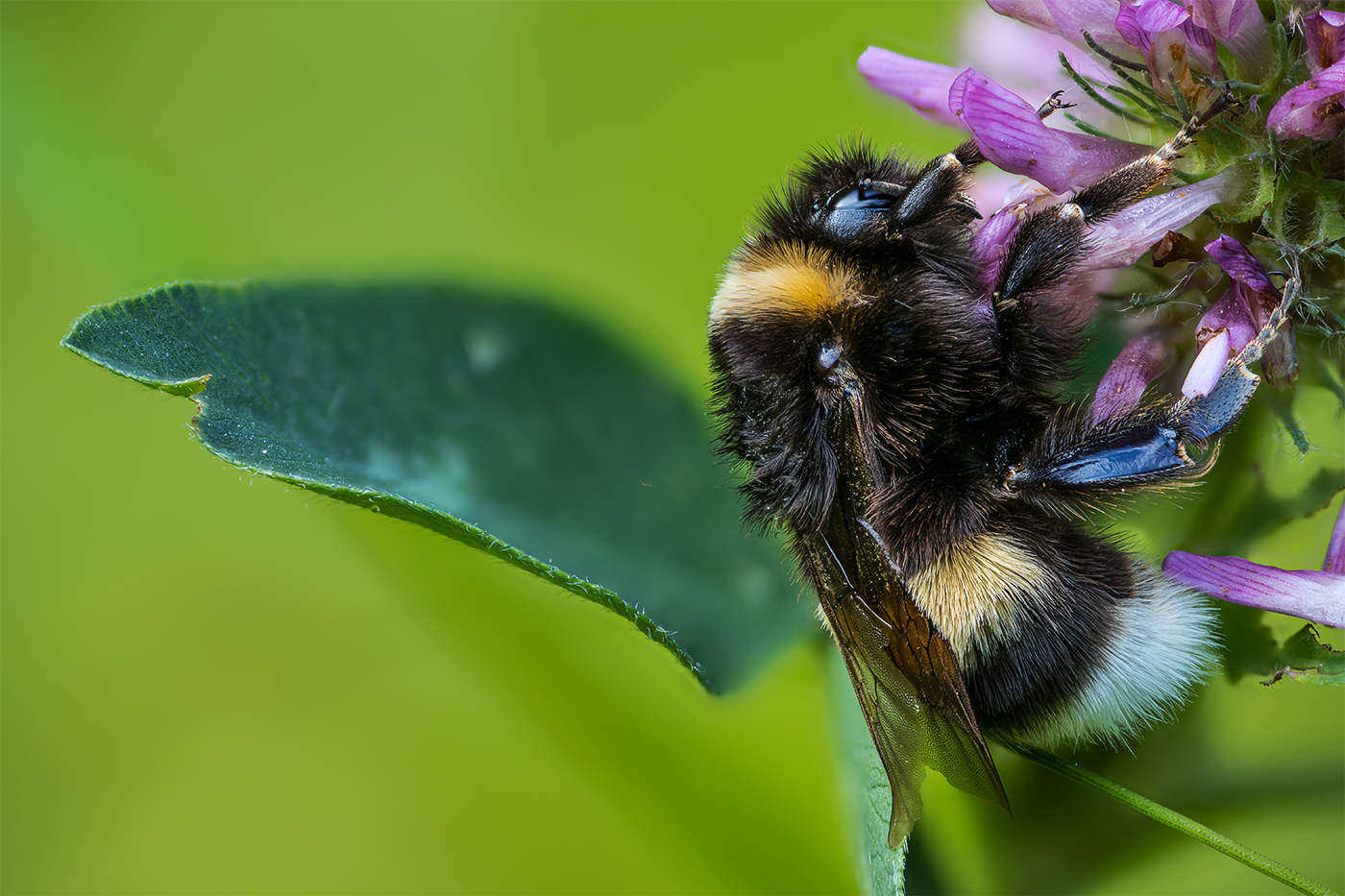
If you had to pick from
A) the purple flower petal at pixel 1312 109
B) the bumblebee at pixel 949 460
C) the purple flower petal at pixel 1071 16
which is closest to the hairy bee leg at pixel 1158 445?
the bumblebee at pixel 949 460

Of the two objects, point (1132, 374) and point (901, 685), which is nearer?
point (901, 685)

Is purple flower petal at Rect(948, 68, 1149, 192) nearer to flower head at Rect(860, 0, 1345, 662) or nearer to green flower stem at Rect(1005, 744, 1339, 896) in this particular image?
flower head at Rect(860, 0, 1345, 662)

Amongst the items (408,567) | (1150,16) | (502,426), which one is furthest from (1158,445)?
(408,567)

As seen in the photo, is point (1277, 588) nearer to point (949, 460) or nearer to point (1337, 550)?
point (1337, 550)

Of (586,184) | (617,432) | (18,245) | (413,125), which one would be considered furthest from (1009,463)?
(18,245)

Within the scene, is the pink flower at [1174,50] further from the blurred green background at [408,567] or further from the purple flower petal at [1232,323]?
the blurred green background at [408,567]

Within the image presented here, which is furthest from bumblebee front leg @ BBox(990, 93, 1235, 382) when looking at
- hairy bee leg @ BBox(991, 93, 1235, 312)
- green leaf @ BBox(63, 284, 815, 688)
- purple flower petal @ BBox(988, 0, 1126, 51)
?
green leaf @ BBox(63, 284, 815, 688)

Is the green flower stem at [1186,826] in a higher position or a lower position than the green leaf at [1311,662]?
lower
